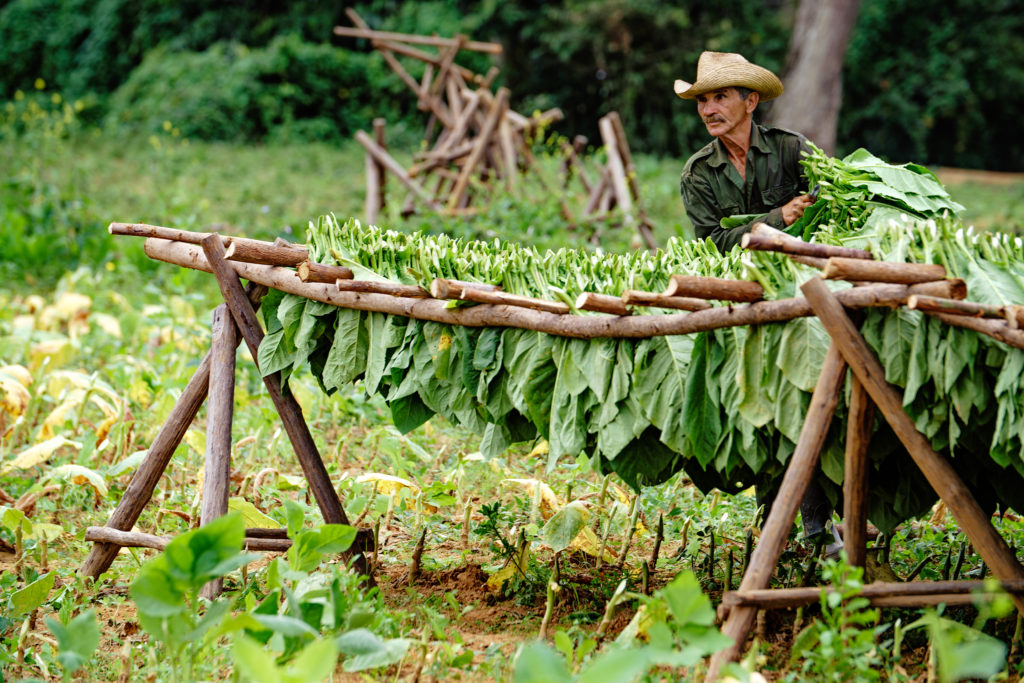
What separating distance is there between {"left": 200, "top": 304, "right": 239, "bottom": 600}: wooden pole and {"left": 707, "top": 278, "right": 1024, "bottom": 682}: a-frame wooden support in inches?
59.4

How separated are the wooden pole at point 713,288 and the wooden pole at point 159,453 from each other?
144cm

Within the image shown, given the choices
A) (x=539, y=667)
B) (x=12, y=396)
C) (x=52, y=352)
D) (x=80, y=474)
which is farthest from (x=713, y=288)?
(x=52, y=352)

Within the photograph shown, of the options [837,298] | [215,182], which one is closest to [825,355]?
[837,298]

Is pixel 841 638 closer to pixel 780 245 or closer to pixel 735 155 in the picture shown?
pixel 780 245

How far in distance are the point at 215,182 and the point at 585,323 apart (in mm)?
10181

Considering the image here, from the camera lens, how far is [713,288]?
2.12m

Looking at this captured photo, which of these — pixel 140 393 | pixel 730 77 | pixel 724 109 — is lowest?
pixel 140 393

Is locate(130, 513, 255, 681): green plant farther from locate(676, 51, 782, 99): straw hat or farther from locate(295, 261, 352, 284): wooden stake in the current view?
locate(676, 51, 782, 99): straw hat

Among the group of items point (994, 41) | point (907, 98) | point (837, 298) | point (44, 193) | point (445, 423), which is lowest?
point (445, 423)

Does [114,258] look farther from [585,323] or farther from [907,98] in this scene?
[907,98]

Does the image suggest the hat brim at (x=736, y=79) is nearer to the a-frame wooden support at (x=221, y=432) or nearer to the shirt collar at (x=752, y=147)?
the shirt collar at (x=752, y=147)

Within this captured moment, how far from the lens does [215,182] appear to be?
1164 cm

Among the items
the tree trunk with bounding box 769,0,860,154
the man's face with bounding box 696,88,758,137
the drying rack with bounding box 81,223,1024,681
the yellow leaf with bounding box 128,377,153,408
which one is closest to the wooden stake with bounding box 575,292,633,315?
the drying rack with bounding box 81,223,1024,681

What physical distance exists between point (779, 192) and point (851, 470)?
1561 millimetres
